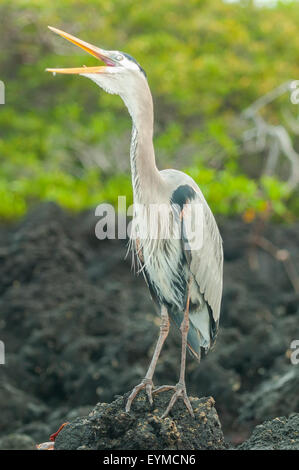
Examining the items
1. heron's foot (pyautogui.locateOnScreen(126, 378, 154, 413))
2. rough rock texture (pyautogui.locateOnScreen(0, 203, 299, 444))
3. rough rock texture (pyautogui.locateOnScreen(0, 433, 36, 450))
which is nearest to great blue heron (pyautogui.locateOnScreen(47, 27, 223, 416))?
heron's foot (pyautogui.locateOnScreen(126, 378, 154, 413))

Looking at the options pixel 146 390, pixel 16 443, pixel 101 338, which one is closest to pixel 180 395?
pixel 146 390

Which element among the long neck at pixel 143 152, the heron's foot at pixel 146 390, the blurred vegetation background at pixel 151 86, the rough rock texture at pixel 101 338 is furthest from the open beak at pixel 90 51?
the blurred vegetation background at pixel 151 86

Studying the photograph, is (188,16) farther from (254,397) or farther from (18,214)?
(254,397)

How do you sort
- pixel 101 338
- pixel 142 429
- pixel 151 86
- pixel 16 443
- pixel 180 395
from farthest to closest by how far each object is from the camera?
pixel 151 86 < pixel 101 338 < pixel 16 443 < pixel 180 395 < pixel 142 429

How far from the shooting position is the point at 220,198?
11.8 m

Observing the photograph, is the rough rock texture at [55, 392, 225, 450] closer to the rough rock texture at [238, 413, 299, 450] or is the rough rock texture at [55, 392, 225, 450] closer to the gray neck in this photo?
the rough rock texture at [238, 413, 299, 450]

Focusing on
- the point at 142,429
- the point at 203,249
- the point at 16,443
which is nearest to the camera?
the point at 142,429

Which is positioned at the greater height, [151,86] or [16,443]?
[151,86]

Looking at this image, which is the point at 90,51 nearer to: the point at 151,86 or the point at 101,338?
the point at 101,338

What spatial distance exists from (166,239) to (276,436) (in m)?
1.13

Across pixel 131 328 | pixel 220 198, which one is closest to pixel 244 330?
pixel 131 328

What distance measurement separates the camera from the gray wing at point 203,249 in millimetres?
3574

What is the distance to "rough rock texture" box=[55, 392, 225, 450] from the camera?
300cm

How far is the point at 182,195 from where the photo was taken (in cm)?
358
